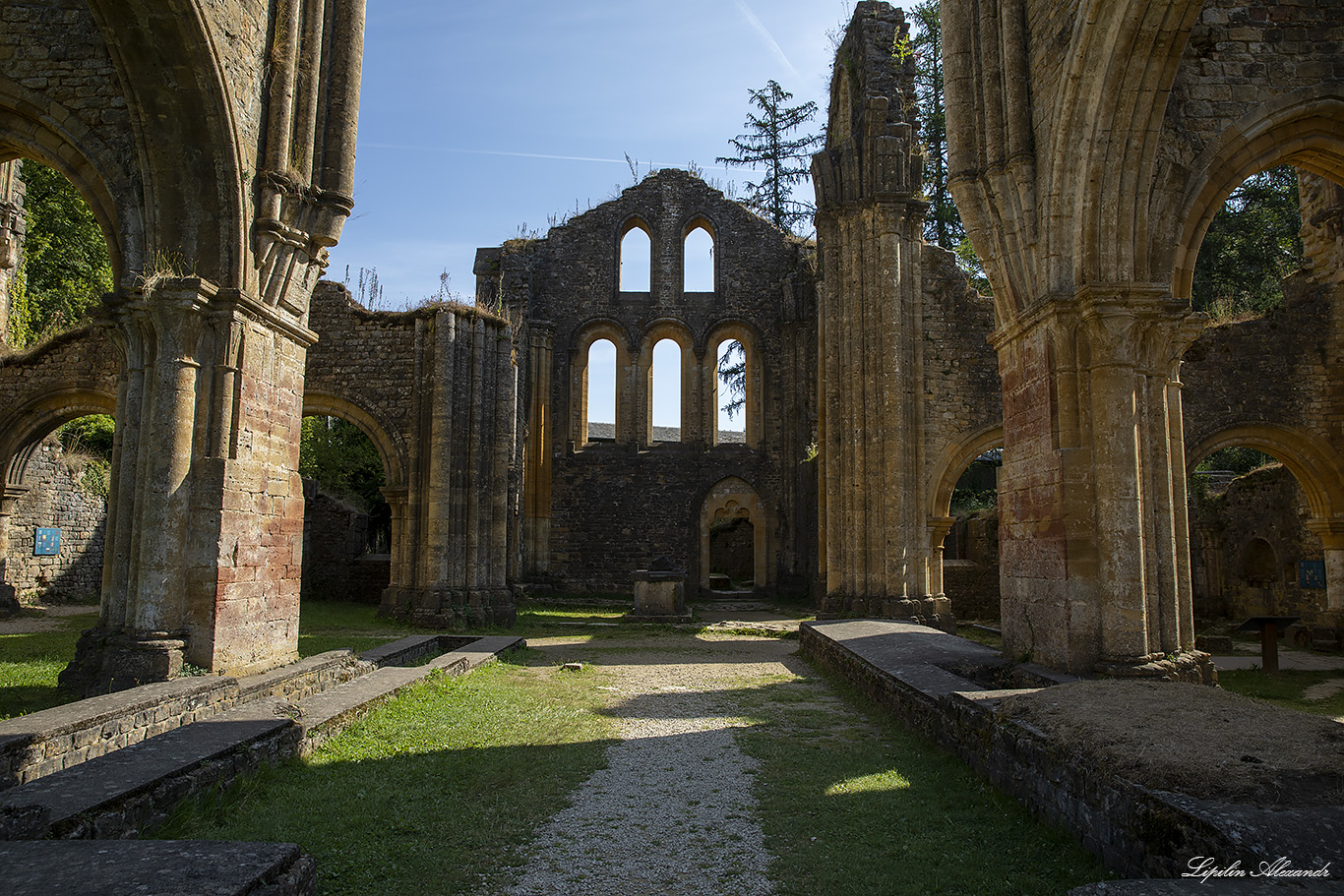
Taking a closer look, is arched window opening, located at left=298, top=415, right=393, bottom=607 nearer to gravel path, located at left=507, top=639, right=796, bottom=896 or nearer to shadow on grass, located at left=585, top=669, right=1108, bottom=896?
gravel path, located at left=507, top=639, right=796, bottom=896

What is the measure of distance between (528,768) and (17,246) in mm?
16183

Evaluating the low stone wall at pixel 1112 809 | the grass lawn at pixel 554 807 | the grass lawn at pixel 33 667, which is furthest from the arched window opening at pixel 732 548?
the low stone wall at pixel 1112 809

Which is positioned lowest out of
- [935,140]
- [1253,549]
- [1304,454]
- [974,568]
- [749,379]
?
[974,568]

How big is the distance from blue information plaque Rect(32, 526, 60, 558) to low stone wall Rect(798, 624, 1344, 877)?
16.8 meters

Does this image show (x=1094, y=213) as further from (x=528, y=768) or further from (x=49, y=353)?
(x=49, y=353)

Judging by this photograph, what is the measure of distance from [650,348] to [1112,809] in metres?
20.7

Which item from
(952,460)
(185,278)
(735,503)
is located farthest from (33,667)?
(735,503)

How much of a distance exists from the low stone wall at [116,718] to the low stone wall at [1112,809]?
496 cm

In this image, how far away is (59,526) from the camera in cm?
1606

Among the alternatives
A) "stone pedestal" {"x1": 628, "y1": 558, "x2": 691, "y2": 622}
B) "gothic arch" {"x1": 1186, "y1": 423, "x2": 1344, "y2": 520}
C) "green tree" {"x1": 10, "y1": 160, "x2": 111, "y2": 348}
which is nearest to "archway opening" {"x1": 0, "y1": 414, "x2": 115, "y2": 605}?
"green tree" {"x1": 10, "y1": 160, "x2": 111, "y2": 348}

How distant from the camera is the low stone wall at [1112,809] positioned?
8.98 ft

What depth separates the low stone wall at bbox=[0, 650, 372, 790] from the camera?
424 cm

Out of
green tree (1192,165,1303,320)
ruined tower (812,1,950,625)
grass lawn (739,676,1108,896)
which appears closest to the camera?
grass lawn (739,676,1108,896)

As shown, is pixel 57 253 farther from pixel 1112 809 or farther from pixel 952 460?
pixel 1112 809
